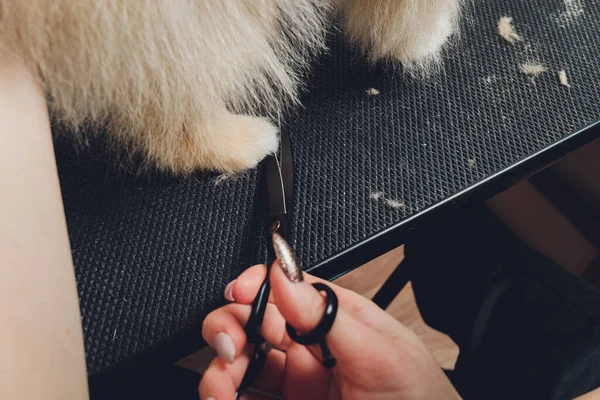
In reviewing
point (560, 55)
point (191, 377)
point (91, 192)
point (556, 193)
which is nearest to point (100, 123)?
point (91, 192)

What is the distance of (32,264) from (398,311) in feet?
2.37

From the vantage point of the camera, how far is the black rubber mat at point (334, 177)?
0.45 metres

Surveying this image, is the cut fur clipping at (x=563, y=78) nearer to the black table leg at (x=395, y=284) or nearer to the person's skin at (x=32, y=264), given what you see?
the black table leg at (x=395, y=284)

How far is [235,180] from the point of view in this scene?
51cm

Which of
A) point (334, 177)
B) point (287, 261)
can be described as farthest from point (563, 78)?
point (287, 261)

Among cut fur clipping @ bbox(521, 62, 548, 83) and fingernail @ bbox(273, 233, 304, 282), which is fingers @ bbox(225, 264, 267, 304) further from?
cut fur clipping @ bbox(521, 62, 548, 83)

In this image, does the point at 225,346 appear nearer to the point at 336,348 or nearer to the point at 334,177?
the point at 336,348

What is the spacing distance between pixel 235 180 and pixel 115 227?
13cm

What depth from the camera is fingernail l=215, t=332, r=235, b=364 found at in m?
0.34

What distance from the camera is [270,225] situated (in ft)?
1.49

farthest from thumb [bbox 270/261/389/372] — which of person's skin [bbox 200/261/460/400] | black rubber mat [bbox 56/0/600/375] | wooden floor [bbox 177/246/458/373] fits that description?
wooden floor [bbox 177/246/458/373]

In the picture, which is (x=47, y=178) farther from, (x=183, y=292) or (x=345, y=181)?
(x=345, y=181)

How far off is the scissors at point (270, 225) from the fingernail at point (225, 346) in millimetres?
14

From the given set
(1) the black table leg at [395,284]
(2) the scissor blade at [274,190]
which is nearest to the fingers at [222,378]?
(2) the scissor blade at [274,190]
